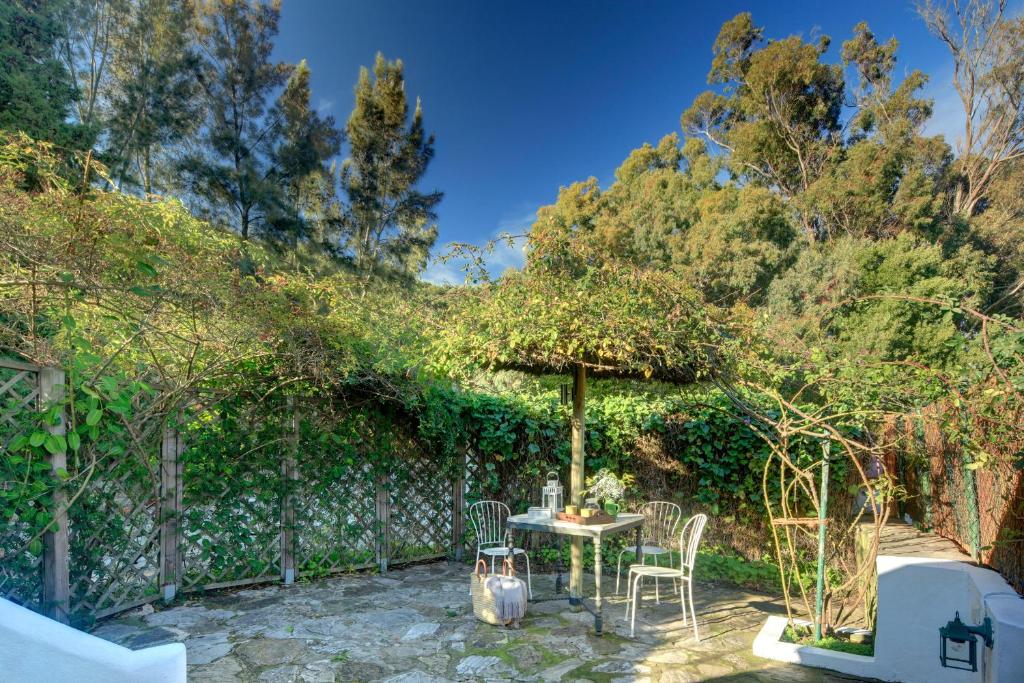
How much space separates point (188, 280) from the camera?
3.71m

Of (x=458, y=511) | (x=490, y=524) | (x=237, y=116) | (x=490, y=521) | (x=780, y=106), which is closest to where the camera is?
(x=490, y=524)

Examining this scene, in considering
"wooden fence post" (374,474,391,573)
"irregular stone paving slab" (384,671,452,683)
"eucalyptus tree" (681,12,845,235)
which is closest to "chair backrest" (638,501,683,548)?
"wooden fence post" (374,474,391,573)

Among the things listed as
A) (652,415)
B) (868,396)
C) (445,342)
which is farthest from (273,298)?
(868,396)

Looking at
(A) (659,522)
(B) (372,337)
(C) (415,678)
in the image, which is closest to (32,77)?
(B) (372,337)

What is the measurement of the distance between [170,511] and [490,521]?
2860 mm

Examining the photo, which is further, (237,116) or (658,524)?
(237,116)

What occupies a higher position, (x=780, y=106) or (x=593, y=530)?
(x=780, y=106)

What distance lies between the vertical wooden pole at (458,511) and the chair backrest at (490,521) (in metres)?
0.11

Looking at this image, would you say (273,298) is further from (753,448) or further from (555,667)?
(753,448)

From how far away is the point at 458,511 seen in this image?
6266mm

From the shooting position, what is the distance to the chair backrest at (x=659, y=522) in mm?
5746

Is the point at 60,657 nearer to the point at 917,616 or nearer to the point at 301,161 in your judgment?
the point at 917,616

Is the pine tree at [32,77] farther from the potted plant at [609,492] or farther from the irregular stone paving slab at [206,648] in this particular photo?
the potted plant at [609,492]

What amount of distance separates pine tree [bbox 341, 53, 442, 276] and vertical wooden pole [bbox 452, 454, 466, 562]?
11451 mm
